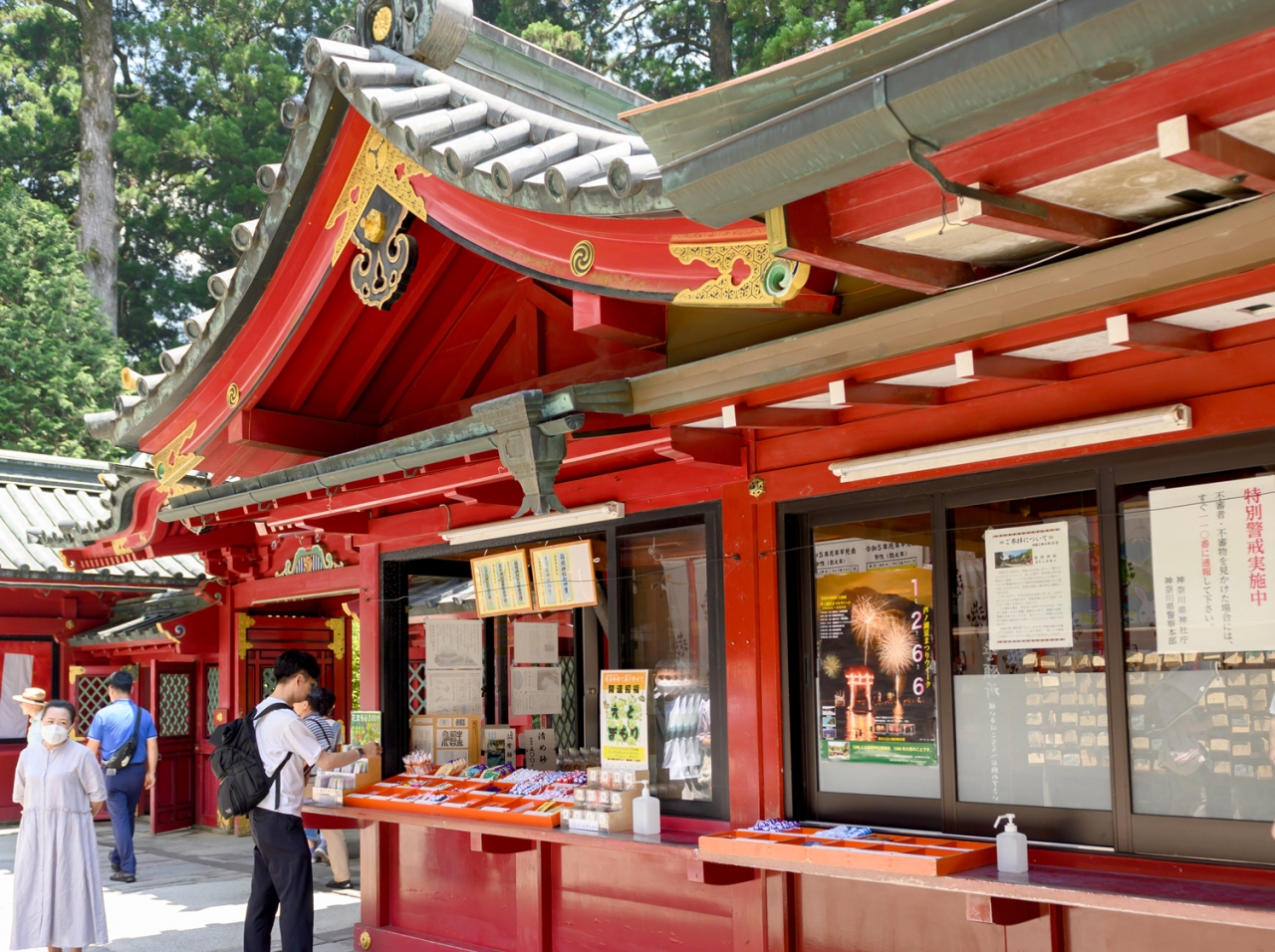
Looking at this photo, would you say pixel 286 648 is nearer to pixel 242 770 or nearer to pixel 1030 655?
pixel 242 770

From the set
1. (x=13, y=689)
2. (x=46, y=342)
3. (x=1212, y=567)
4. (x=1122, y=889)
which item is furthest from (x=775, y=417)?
(x=46, y=342)

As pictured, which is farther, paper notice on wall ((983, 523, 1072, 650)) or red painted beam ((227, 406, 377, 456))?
red painted beam ((227, 406, 377, 456))

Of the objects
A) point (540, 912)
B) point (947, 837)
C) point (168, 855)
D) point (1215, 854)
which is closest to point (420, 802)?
point (540, 912)

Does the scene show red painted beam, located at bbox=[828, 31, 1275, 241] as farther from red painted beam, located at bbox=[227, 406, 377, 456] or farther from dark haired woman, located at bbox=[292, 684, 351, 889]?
dark haired woman, located at bbox=[292, 684, 351, 889]

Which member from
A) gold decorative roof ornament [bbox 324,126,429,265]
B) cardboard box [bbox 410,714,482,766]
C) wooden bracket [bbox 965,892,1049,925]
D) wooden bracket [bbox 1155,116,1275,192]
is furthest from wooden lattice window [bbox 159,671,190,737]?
wooden bracket [bbox 1155,116,1275,192]

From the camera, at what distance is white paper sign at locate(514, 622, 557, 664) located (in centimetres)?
917

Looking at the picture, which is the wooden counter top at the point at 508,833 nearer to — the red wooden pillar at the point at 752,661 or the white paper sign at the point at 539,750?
the red wooden pillar at the point at 752,661

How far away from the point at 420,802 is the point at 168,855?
275 inches

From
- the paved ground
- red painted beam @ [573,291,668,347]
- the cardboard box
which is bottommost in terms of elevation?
the paved ground

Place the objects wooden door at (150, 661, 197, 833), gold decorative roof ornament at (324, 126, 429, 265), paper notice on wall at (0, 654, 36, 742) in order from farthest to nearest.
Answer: paper notice on wall at (0, 654, 36, 742) → wooden door at (150, 661, 197, 833) → gold decorative roof ornament at (324, 126, 429, 265)

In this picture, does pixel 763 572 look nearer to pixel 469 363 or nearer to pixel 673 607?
pixel 673 607

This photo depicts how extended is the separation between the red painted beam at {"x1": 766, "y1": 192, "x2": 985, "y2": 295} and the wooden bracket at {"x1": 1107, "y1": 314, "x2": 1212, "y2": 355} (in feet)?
1.58

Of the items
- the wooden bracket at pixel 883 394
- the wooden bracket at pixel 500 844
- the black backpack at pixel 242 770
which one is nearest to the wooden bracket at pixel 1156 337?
the wooden bracket at pixel 883 394

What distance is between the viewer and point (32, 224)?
23.7 meters
